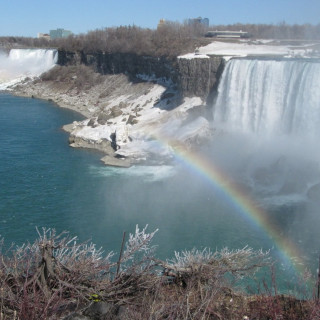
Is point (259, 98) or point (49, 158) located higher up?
point (259, 98)

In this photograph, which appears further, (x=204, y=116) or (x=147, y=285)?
(x=204, y=116)

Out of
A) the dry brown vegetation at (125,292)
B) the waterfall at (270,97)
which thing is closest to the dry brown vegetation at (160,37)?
the waterfall at (270,97)

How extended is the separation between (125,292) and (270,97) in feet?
57.3

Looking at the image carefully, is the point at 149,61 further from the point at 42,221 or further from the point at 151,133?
the point at 42,221

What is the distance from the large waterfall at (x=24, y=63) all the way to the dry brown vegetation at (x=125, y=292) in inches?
1849

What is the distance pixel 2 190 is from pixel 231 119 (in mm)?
12600

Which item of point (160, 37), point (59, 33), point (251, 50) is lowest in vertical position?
point (251, 50)

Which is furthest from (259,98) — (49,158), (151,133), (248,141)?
(49,158)

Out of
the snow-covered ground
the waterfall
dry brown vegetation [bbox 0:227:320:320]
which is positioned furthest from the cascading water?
dry brown vegetation [bbox 0:227:320:320]

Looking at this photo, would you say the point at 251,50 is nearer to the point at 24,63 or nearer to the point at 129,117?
the point at 129,117

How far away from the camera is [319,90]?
1800cm

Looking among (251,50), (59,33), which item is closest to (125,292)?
(251,50)

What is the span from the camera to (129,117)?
26812 millimetres

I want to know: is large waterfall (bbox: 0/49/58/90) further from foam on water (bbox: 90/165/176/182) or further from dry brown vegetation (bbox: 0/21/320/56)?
foam on water (bbox: 90/165/176/182)
